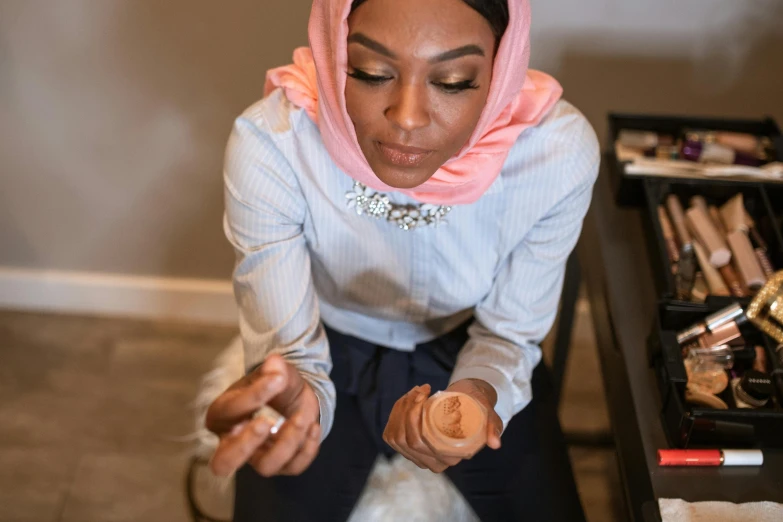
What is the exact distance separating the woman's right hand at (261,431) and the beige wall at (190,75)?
671 mm

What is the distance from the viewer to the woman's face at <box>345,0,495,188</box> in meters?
0.67

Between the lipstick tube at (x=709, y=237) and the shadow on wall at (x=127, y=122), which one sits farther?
the shadow on wall at (x=127, y=122)

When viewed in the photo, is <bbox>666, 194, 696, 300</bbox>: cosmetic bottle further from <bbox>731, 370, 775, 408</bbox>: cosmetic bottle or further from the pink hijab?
the pink hijab

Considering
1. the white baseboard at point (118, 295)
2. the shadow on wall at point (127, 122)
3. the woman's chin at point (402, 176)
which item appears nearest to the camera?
the woman's chin at point (402, 176)

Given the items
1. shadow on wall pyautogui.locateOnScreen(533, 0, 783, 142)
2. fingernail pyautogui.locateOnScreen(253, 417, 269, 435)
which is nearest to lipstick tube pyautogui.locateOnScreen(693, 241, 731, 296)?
shadow on wall pyautogui.locateOnScreen(533, 0, 783, 142)

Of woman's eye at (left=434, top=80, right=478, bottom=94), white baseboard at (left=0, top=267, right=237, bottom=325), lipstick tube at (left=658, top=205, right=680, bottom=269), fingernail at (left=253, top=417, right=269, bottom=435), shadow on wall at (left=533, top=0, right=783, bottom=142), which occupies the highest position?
woman's eye at (left=434, top=80, right=478, bottom=94)

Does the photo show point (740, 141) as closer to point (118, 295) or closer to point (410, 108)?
point (410, 108)

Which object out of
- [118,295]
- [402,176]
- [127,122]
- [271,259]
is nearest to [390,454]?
[271,259]

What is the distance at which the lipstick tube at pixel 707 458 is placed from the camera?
78 cm

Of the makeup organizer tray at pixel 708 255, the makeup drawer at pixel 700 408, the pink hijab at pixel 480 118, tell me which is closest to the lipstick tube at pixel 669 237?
the makeup organizer tray at pixel 708 255

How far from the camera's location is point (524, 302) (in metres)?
0.97

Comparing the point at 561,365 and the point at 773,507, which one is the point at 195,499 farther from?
the point at 773,507

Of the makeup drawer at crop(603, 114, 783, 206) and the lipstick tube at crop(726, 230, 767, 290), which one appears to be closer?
the lipstick tube at crop(726, 230, 767, 290)

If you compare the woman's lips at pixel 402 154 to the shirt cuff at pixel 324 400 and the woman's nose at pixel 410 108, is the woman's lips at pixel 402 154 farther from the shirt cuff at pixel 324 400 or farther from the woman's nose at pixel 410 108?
the shirt cuff at pixel 324 400
